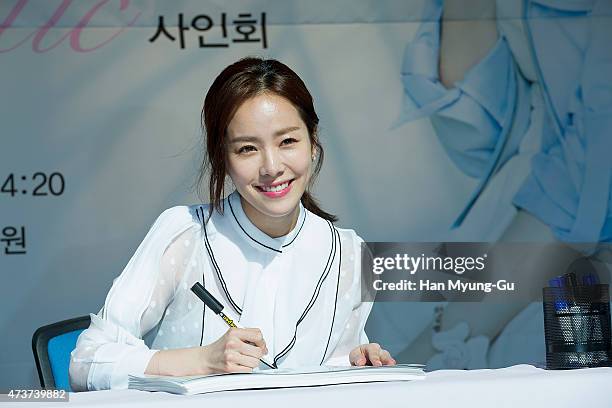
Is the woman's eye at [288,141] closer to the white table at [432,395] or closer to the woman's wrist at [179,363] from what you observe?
the woman's wrist at [179,363]

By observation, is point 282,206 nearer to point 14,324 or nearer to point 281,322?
point 281,322

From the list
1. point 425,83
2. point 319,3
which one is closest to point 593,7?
point 425,83

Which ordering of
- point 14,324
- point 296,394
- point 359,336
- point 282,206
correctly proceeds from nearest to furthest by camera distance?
point 296,394 < point 282,206 < point 359,336 < point 14,324

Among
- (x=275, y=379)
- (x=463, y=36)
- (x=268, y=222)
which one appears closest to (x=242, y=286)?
(x=268, y=222)

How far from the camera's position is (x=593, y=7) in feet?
14.6

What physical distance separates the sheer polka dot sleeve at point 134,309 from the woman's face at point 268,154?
0.61 feet

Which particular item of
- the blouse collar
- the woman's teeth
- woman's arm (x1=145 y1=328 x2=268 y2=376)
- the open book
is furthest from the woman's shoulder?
the open book

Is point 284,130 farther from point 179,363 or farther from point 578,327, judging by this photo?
point 578,327

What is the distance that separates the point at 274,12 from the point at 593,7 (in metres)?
1.45

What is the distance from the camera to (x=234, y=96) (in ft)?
7.23

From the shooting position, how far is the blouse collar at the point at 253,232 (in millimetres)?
2285

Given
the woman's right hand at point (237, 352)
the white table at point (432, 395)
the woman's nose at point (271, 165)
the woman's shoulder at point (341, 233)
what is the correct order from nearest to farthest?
the white table at point (432, 395)
the woman's right hand at point (237, 352)
the woman's nose at point (271, 165)
the woman's shoulder at point (341, 233)

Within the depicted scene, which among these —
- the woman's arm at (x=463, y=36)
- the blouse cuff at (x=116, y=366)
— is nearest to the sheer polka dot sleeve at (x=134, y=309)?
the blouse cuff at (x=116, y=366)

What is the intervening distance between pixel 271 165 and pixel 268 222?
196 mm
